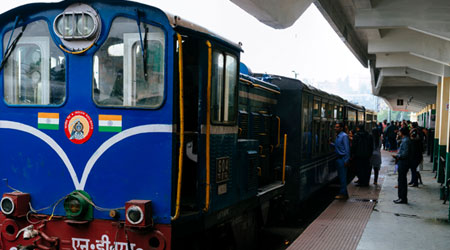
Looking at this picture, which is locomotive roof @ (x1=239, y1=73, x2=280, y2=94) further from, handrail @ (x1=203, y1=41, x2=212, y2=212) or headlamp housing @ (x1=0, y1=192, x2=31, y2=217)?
headlamp housing @ (x1=0, y1=192, x2=31, y2=217)

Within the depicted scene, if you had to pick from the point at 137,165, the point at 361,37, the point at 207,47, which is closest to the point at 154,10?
the point at 207,47

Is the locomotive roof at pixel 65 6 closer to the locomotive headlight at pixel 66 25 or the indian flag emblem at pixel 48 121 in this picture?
the locomotive headlight at pixel 66 25

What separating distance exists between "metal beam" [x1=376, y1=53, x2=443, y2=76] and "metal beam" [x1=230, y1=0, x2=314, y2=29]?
938cm

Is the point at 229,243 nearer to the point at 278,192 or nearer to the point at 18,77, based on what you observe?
the point at 278,192

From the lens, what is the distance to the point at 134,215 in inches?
186

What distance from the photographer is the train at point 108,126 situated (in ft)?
15.9

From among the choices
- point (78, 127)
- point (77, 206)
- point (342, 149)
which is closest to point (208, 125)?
point (78, 127)

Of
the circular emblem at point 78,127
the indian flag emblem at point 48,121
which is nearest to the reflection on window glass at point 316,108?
the circular emblem at point 78,127

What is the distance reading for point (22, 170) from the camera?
535cm

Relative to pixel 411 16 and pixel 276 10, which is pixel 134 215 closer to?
pixel 276 10

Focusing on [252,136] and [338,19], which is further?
[338,19]

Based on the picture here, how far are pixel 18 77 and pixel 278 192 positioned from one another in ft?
16.3

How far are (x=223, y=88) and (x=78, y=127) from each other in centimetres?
175

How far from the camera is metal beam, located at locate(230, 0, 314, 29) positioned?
10117 mm
